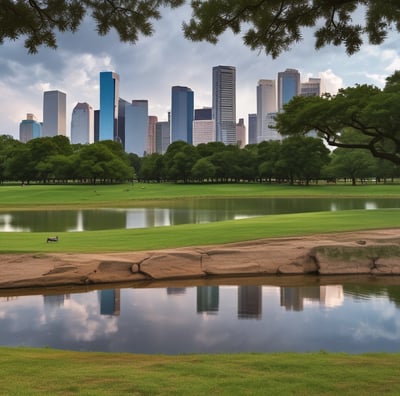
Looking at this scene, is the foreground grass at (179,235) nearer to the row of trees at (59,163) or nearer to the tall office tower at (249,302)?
the tall office tower at (249,302)

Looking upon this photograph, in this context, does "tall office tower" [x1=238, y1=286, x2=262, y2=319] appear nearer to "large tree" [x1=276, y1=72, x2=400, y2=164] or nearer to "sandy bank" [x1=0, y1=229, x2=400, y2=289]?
"sandy bank" [x1=0, y1=229, x2=400, y2=289]

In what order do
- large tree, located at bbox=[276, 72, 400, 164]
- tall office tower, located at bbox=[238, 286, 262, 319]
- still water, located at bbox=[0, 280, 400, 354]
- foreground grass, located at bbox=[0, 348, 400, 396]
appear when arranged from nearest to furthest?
foreground grass, located at bbox=[0, 348, 400, 396]
still water, located at bbox=[0, 280, 400, 354]
tall office tower, located at bbox=[238, 286, 262, 319]
large tree, located at bbox=[276, 72, 400, 164]

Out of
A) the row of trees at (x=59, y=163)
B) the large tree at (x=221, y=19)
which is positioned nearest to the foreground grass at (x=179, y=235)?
the large tree at (x=221, y=19)

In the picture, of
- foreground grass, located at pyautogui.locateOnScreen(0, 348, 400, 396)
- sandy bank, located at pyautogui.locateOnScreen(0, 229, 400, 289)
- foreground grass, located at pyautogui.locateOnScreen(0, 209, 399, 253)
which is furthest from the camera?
foreground grass, located at pyautogui.locateOnScreen(0, 209, 399, 253)

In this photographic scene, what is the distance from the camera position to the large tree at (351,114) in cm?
2314

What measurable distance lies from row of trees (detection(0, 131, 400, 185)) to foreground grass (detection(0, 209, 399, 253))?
71443 mm

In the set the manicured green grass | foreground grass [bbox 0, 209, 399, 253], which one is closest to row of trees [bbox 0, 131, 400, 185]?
the manicured green grass

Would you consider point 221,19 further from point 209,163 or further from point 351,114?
point 209,163

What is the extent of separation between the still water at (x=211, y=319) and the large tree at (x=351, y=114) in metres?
10.8

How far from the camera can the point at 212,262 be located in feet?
57.2

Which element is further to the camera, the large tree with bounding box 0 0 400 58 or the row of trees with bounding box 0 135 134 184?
the row of trees with bounding box 0 135 134 184

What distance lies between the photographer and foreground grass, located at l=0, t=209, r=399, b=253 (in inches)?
746

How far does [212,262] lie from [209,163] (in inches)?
3461

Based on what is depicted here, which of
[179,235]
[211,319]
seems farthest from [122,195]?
[211,319]
